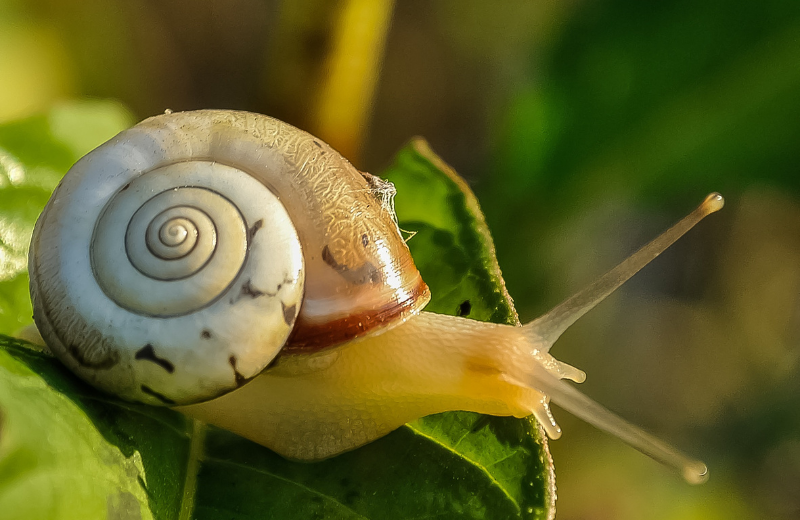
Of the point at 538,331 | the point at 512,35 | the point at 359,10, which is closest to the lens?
the point at 538,331

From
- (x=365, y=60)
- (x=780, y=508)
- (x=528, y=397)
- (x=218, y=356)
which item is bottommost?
(x=780, y=508)

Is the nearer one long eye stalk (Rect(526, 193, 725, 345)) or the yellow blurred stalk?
long eye stalk (Rect(526, 193, 725, 345))

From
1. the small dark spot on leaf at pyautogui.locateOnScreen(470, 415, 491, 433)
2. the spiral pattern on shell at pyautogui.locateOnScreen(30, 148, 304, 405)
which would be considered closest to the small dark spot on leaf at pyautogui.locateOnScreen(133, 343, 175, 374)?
the spiral pattern on shell at pyautogui.locateOnScreen(30, 148, 304, 405)

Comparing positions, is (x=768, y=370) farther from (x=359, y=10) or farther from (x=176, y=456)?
(x=176, y=456)

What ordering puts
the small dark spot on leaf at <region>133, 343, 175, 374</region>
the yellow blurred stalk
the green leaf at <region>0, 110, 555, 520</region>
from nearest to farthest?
the green leaf at <region>0, 110, 555, 520</region> → the small dark spot on leaf at <region>133, 343, 175, 374</region> → the yellow blurred stalk

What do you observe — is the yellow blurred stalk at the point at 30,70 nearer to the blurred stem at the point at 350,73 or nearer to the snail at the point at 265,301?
the blurred stem at the point at 350,73

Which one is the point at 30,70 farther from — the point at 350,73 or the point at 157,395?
the point at 157,395

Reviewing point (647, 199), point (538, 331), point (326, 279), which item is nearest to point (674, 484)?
point (647, 199)

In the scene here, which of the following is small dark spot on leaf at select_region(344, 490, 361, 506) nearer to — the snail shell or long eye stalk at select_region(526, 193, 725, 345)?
the snail shell

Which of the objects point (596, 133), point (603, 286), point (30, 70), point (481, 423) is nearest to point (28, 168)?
point (30, 70)
